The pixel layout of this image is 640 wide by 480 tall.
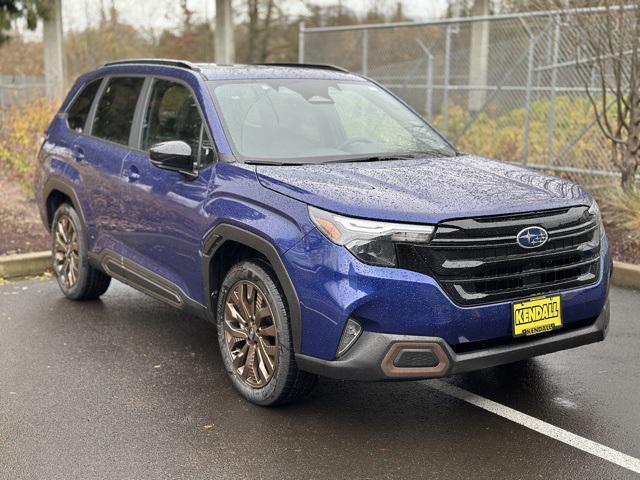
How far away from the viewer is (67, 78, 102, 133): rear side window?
6715 millimetres

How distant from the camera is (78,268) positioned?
6.75 meters

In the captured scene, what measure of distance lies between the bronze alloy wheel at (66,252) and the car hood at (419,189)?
105 inches

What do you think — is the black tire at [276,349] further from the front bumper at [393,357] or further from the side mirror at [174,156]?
the side mirror at [174,156]

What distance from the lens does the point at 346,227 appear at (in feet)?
13.2

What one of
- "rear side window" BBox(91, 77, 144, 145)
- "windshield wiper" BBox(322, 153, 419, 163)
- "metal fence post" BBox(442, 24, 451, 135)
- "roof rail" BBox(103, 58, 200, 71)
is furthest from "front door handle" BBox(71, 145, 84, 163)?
"metal fence post" BBox(442, 24, 451, 135)

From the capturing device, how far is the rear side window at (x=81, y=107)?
6715 millimetres

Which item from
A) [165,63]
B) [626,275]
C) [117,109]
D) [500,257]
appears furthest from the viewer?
[626,275]

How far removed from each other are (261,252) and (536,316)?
1.41 meters

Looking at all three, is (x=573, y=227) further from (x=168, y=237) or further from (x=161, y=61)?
(x=161, y=61)

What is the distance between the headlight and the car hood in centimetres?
4

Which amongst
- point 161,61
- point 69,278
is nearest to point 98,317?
point 69,278

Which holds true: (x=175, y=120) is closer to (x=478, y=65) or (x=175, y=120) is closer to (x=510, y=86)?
(x=510, y=86)

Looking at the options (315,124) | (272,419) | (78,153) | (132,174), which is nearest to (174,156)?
(132,174)

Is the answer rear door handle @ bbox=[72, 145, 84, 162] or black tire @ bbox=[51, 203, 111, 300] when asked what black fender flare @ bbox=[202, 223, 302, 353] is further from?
rear door handle @ bbox=[72, 145, 84, 162]
